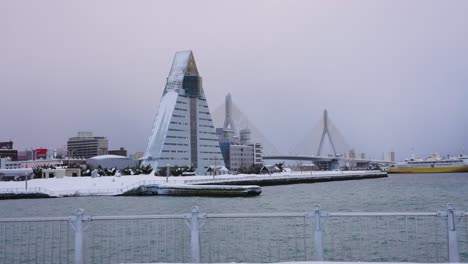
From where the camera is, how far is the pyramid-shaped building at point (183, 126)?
146250 mm

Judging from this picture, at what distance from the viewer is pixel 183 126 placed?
15188 centimetres

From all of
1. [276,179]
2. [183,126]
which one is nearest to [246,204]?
[276,179]

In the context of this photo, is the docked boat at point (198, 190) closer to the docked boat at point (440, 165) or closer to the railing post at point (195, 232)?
the railing post at point (195, 232)

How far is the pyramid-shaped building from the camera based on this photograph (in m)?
146

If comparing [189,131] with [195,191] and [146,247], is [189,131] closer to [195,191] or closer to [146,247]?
[195,191]

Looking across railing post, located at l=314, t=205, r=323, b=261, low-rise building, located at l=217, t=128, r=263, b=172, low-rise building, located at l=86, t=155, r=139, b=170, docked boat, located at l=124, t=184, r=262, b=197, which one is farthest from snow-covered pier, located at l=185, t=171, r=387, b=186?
railing post, located at l=314, t=205, r=323, b=261

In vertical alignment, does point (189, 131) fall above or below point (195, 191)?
above

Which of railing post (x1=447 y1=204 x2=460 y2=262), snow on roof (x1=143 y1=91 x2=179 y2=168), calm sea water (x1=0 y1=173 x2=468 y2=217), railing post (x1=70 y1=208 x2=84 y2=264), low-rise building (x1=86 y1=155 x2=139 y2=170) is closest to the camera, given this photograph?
railing post (x1=447 y1=204 x2=460 y2=262)

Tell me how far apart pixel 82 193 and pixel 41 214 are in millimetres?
28177

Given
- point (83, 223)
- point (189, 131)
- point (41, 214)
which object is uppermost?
point (189, 131)

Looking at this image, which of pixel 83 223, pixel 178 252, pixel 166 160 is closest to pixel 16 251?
pixel 178 252

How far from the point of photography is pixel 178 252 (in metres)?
18.9

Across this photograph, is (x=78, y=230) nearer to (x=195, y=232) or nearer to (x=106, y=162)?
(x=195, y=232)

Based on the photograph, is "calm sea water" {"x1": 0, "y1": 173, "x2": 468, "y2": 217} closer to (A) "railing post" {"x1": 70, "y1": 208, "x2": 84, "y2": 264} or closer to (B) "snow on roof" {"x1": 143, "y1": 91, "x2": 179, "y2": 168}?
(A) "railing post" {"x1": 70, "y1": 208, "x2": 84, "y2": 264}
